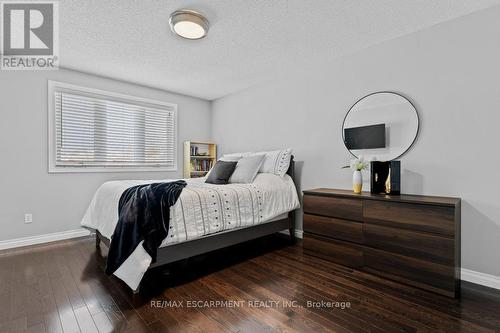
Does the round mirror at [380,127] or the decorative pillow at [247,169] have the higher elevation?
the round mirror at [380,127]

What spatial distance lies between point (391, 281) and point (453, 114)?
5.44ft

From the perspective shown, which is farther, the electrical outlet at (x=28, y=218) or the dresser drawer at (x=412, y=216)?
the electrical outlet at (x=28, y=218)

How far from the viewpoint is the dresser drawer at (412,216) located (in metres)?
1.94

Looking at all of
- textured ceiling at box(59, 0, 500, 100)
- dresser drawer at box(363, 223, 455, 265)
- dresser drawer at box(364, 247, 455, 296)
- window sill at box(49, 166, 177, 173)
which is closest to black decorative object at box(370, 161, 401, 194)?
dresser drawer at box(363, 223, 455, 265)

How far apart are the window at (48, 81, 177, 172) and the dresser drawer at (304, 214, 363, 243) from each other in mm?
2846

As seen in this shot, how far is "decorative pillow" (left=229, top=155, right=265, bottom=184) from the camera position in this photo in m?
3.20

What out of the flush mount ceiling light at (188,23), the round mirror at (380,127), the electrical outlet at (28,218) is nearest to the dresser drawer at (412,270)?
the round mirror at (380,127)

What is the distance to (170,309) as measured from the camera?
1.77 m

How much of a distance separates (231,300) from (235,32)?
250 cm

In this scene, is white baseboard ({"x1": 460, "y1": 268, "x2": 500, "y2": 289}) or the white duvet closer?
the white duvet

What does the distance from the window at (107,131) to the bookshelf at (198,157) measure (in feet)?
0.82

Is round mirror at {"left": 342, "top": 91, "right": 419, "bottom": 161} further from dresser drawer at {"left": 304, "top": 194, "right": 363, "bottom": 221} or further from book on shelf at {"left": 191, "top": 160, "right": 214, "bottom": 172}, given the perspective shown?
book on shelf at {"left": 191, "top": 160, "right": 214, "bottom": 172}

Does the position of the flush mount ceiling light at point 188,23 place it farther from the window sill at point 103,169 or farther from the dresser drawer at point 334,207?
the window sill at point 103,169

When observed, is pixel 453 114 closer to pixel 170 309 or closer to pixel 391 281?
pixel 391 281
